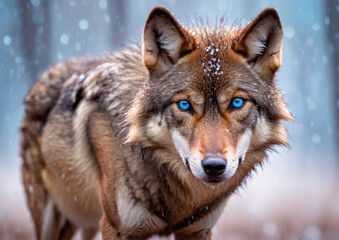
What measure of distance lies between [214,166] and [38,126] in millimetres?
2794

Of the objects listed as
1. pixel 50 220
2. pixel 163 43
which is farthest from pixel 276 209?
pixel 163 43

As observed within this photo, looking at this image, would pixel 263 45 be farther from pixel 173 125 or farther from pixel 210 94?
pixel 173 125

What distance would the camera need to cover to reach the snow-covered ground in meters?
8.59

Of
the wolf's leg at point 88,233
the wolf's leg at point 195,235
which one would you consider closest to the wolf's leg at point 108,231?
the wolf's leg at point 195,235

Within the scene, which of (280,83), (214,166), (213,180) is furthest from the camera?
(280,83)

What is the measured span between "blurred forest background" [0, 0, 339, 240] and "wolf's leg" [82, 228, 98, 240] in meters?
3.09

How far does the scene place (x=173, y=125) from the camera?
10.3ft

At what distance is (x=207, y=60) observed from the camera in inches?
127

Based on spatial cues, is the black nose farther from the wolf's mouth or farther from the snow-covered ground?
the snow-covered ground

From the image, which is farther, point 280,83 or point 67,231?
point 280,83

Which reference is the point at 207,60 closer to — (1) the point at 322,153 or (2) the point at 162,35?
(2) the point at 162,35

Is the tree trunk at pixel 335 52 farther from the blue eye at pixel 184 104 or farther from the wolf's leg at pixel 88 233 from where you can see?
the blue eye at pixel 184 104

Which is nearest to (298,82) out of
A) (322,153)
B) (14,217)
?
(322,153)

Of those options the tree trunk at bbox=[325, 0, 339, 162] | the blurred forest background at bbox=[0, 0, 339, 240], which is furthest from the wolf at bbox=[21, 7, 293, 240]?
the tree trunk at bbox=[325, 0, 339, 162]
